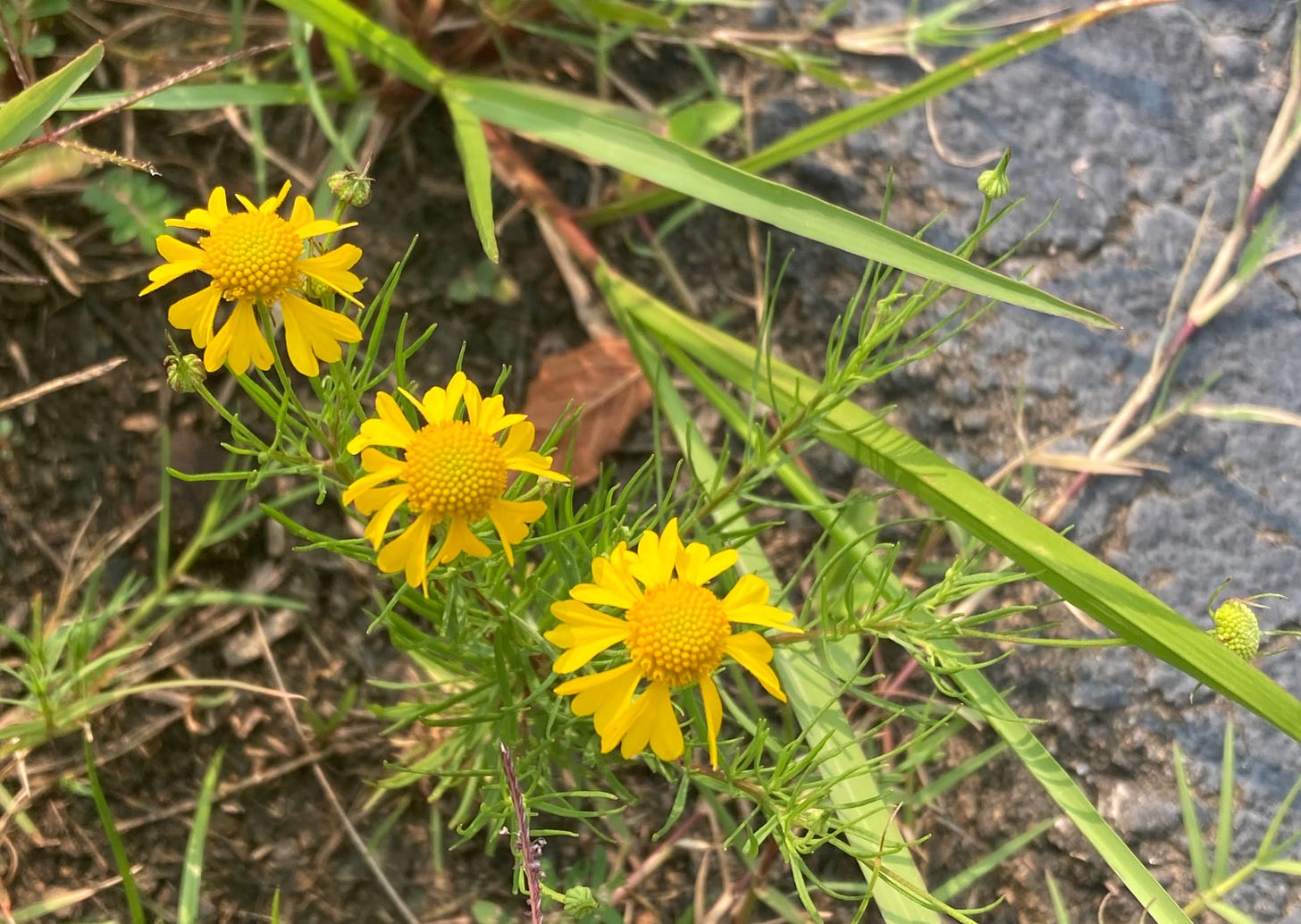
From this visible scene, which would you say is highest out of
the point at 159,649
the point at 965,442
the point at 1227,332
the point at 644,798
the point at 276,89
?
the point at 276,89

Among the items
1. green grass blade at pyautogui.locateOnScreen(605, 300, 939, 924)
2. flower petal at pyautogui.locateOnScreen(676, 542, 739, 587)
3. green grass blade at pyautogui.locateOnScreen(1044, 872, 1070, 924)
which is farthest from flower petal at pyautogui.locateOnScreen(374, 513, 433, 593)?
green grass blade at pyautogui.locateOnScreen(1044, 872, 1070, 924)

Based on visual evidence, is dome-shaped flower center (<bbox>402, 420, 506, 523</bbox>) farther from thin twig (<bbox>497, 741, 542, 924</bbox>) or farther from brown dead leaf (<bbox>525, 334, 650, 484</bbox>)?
brown dead leaf (<bbox>525, 334, 650, 484</bbox>)

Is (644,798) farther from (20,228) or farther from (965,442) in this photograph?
(20,228)

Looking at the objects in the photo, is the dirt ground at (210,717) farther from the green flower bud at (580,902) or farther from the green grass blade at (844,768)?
the green flower bud at (580,902)

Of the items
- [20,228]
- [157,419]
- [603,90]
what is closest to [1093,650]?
[603,90]

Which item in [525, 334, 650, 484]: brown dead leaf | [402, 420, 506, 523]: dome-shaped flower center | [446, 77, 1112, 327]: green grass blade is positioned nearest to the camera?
[402, 420, 506, 523]: dome-shaped flower center

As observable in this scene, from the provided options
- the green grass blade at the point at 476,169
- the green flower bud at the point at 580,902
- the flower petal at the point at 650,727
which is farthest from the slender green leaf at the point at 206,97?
the green flower bud at the point at 580,902
